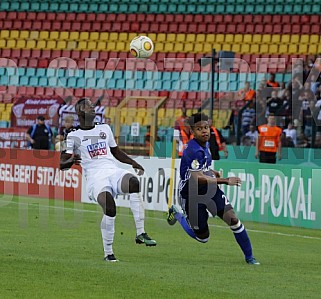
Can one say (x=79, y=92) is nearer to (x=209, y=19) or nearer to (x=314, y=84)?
(x=209, y=19)

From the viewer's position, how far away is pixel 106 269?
1090 centimetres

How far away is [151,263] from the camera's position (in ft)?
38.7

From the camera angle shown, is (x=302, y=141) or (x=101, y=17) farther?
(x=101, y=17)

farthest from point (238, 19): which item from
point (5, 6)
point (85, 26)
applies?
point (5, 6)

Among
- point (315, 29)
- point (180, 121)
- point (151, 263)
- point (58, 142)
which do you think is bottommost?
point (151, 263)

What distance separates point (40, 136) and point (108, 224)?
13972 mm

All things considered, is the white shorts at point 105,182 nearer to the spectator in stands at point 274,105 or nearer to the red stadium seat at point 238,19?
the spectator in stands at point 274,105

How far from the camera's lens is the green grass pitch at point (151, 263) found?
948 cm

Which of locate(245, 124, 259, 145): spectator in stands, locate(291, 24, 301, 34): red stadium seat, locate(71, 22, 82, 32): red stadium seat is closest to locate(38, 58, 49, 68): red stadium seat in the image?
locate(71, 22, 82, 32): red stadium seat

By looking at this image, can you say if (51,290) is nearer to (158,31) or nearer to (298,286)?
(298,286)

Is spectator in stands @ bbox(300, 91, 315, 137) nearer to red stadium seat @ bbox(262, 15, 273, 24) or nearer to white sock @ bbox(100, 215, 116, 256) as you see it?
red stadium seat @ bbox(262, 15, 273, 24)

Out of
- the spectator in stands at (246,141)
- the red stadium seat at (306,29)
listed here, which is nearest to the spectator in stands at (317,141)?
the spectator in stands at (246,141)

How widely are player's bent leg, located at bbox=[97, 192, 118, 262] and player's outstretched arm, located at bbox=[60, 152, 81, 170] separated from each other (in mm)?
593

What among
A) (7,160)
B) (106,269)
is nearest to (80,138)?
(106,269)
